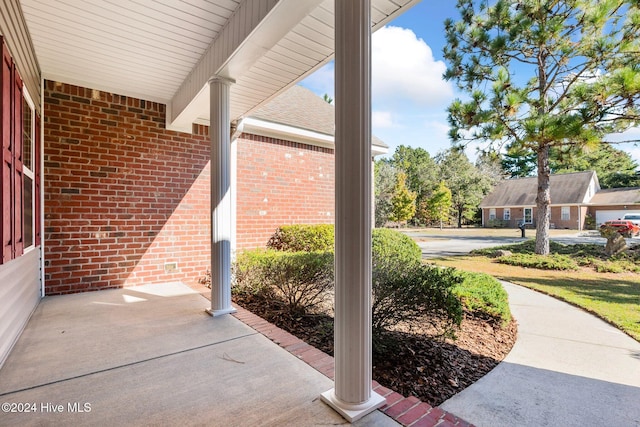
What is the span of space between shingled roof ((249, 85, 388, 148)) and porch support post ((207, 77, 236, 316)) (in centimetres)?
223

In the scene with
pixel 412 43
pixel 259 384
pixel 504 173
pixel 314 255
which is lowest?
pixel 259 384

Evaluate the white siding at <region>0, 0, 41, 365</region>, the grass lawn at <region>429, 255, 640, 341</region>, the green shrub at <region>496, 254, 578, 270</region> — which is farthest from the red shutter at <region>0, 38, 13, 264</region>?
the green shrub at <region>496, 254, 578, 270</region>

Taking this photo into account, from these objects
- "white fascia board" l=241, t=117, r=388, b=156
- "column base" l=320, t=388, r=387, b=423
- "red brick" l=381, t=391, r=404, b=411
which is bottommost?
"red brick" l=381, t=391, r=404, b=411

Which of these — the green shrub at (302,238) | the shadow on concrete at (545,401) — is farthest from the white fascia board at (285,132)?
the shadow on concrete at (545,401)

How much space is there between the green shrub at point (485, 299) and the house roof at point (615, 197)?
1572 cm

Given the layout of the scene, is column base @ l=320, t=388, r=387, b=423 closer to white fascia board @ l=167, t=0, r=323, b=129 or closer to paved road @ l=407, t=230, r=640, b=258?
white fascia board @ l=167, t=0, r=323, b=129

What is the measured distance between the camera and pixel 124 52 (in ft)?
11.5

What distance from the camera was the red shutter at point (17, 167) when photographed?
8.81ft

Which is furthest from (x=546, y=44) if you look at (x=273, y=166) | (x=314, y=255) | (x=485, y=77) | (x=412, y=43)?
(x=314, y=255)

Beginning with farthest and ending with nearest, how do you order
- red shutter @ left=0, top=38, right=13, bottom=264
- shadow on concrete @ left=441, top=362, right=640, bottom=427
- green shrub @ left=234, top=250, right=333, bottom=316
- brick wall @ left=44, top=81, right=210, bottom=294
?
1. brick wall @ left=44, top=81, right=210, bottom=294
2. green shrub @ left=234, top=250, right=333, bottom=316
3. red shutter @ left=0, top=38, right=13, bottom=264
4. shadow on concrete @ left=441, top=362, right=640, bottom=427

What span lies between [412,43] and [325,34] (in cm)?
1149

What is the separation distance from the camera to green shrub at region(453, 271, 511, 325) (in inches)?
156

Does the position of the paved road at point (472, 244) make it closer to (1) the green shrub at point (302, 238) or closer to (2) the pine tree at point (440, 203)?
(1) the green shrub at point (302, 238)

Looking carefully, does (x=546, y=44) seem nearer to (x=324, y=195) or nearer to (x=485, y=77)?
(x=485, y=77)
